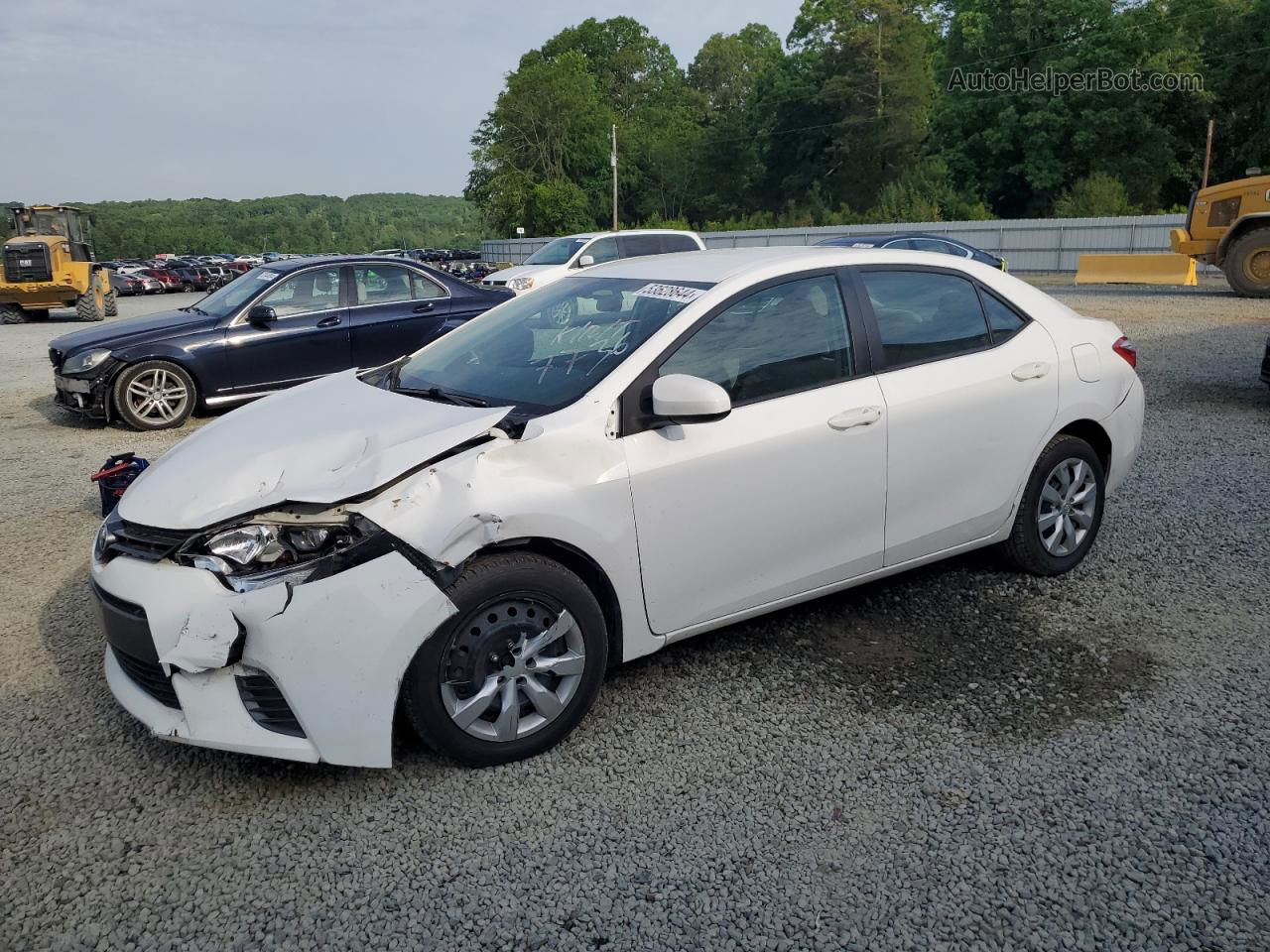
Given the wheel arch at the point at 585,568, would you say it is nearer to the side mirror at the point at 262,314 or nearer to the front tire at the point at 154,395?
the side mirror at the point at 262,314

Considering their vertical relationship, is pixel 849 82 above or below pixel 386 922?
above

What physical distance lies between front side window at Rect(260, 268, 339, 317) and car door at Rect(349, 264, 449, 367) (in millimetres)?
219

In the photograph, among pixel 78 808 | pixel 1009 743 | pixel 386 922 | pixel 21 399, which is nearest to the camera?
pixel 386 922

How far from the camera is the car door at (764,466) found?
11.6ft

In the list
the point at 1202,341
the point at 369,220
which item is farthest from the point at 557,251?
the point at 369,220

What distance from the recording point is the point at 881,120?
203 ft

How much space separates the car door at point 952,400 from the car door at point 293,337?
6.67 metres

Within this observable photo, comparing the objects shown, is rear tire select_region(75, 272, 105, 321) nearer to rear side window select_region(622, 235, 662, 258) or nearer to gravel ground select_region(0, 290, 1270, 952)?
rear side window select_region(622, 235, 662, 258)

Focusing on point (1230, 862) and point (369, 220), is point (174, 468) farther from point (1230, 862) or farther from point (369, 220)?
point (369, 220)

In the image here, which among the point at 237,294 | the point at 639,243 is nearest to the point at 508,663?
the point at 237,294

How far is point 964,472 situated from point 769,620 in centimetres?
106

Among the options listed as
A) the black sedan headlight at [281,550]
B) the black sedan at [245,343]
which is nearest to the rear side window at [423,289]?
the black sedan at [245,343]

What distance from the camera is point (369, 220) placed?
17475cm

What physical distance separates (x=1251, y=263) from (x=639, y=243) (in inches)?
493
